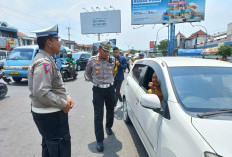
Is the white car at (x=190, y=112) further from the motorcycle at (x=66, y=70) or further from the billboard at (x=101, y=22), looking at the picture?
the billboard at (x=101, y=22)

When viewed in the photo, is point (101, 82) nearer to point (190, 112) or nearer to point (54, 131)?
point (54, 131)

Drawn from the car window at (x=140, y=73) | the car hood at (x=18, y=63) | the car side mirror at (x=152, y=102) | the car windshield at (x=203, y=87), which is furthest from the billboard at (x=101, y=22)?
the car side mirror at (x=152, y=102)

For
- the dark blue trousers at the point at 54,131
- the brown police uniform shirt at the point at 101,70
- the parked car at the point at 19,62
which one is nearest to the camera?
the dark blue trousers at the point at 54,131

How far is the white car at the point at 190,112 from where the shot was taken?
1.30 metres

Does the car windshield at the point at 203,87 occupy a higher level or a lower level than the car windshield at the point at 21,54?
lower

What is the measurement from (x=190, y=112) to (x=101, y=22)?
26516 millimetres

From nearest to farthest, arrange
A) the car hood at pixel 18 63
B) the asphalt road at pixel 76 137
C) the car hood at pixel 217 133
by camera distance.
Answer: the car hood at pixel 217 133 → the asphalt road at pixel 76 137 → the car hood at pixel 18 63

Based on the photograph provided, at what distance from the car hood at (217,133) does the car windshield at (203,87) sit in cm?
22

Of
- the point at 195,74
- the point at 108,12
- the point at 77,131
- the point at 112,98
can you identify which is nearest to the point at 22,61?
the point at 77,131

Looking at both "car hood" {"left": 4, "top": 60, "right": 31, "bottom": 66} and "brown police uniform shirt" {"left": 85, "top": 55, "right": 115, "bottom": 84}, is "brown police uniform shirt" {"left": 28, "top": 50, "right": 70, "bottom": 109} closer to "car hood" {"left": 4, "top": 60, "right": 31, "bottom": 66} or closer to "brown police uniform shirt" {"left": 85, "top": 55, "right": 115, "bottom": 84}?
"brown police uniform shirt" {"left": 85, "top": 55, "right": 115, "bottom": 84}

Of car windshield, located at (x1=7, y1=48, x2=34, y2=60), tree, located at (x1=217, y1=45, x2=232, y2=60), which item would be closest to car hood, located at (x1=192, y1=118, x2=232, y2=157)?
car windshield, located at (x1=7, y1=48, x2=34, y2=60)

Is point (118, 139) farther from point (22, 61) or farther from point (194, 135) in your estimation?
point (22, 61)

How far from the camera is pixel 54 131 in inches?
68.0

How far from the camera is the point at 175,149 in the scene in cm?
143
